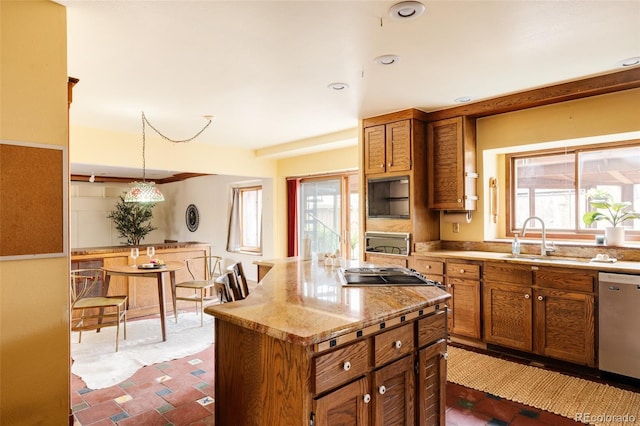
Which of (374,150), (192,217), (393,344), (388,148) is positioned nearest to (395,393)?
A: (393,344)

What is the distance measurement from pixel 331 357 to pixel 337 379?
0.10 meters

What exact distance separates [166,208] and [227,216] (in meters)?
2.67

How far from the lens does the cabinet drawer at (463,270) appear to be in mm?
3652

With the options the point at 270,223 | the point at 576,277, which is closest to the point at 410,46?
the point at 576,277

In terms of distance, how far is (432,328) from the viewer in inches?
77.2

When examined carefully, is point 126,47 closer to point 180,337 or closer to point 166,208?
point 180,337

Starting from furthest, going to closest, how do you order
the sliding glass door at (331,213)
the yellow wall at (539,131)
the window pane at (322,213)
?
the window pane at (322,213)
the sliding glass door at (331,213)
the yellow wall at (539,131)

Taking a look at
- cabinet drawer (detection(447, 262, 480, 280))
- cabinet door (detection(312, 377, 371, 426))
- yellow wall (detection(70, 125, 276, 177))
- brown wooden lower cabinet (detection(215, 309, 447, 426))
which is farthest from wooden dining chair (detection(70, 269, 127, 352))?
cabinet drawer (detection(447, 262, 480, 280))

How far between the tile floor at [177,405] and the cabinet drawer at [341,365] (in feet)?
4.17

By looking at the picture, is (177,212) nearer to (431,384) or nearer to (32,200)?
(32,200)

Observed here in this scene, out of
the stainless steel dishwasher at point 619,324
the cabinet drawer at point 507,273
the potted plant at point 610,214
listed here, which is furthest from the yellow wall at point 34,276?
the potted plant at point 610,214

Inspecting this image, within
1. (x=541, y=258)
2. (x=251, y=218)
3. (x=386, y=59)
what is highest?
(x=386, y=59)

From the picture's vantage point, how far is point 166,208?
9414 millimetres

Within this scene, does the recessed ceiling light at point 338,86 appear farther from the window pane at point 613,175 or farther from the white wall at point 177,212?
the white wall at point 177,212
